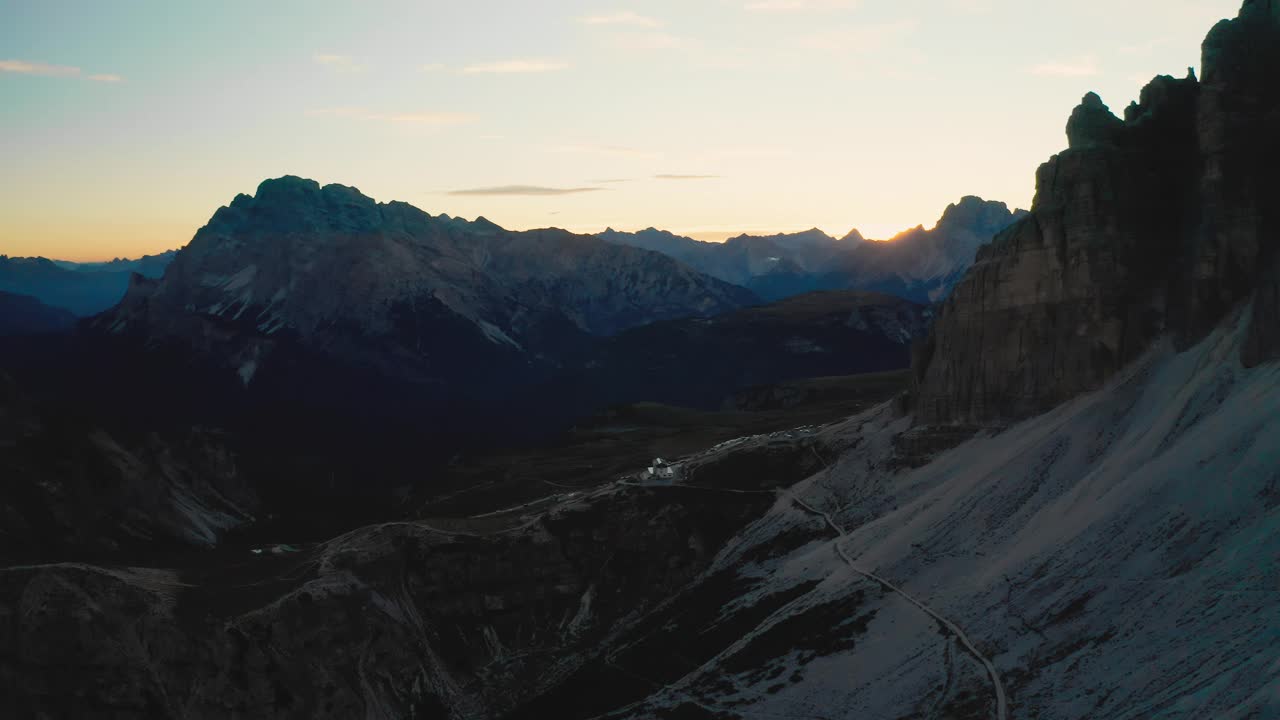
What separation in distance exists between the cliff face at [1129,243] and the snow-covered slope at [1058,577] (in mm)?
3360

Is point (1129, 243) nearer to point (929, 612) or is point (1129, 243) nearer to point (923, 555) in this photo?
point (923, 555)

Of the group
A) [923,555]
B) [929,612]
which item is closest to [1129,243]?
[923,555]

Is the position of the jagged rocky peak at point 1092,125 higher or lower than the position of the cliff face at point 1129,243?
higher

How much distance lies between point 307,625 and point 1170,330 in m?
65.7

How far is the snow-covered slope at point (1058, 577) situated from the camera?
62.2 meters

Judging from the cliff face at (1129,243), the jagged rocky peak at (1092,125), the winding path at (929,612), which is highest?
the jagged rocky peak at (1092,125)

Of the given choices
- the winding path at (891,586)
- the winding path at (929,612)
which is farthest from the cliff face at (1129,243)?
the winding path at (891,586)

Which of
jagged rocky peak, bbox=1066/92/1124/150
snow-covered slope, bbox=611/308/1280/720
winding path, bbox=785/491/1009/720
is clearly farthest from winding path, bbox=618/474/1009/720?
jagged rocky peak, bbox=1066/92/1124/150

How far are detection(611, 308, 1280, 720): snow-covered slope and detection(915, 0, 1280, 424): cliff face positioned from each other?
336cm

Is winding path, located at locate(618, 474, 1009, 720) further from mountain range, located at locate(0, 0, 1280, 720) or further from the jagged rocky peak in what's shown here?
the jagged rocky peak

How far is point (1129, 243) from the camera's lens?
9888 cm

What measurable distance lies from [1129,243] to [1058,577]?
112ft

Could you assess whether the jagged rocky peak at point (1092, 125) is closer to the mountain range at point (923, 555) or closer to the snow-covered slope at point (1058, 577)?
the mountain range at point (923, 555)

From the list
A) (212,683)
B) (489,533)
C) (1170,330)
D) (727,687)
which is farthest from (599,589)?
(1170,330)
